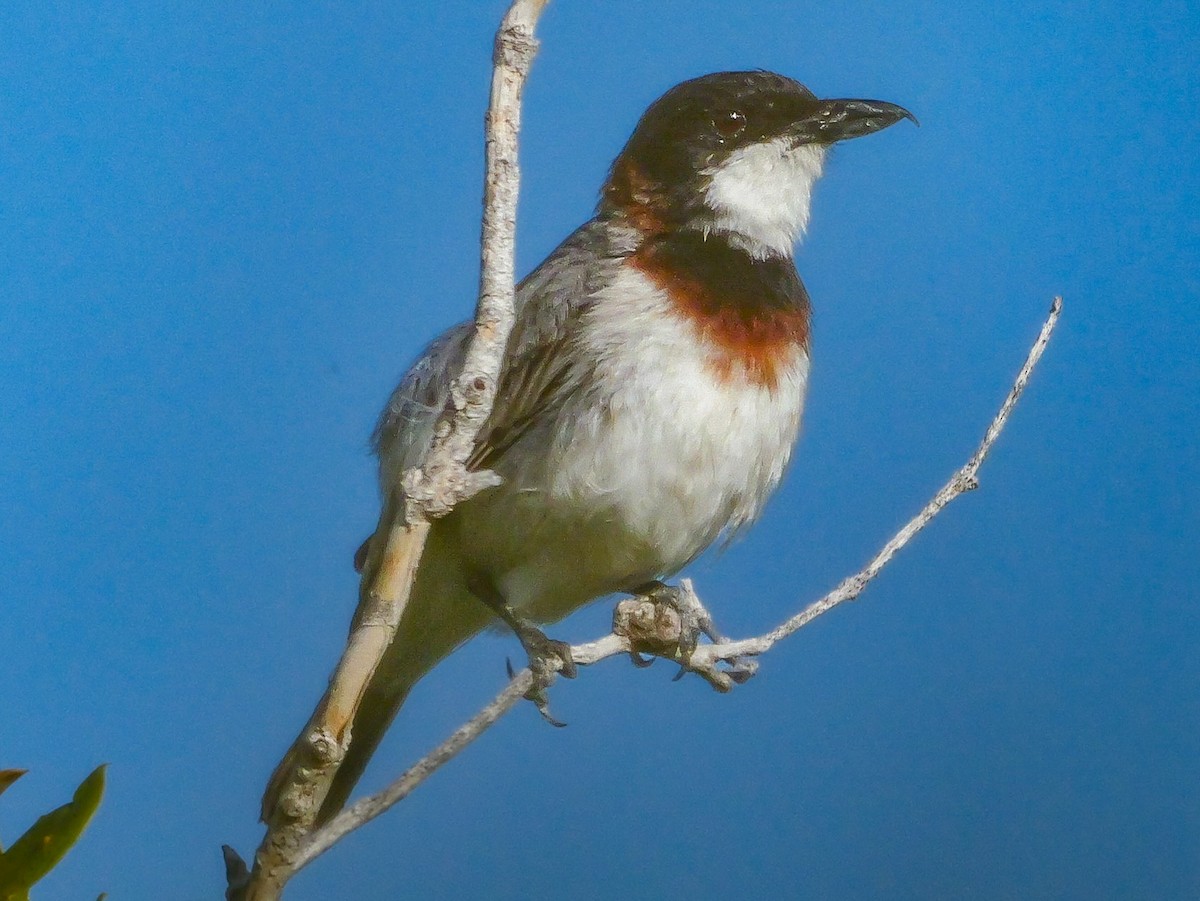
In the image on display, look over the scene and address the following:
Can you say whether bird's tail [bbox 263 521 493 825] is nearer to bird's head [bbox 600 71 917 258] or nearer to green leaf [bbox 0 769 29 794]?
bird's head [bbox 600 71 917 258]

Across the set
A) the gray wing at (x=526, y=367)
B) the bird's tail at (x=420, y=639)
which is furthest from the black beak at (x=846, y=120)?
the bird's tail at (x=420, y=639)

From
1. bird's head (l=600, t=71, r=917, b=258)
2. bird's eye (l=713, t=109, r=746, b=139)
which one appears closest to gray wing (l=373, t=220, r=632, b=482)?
bird's head (l=600, t=71, r=917, b=258)

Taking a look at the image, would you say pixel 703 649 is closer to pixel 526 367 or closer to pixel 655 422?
pixel 655 422

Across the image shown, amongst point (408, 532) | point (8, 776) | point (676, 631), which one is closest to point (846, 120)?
point (676, 631)

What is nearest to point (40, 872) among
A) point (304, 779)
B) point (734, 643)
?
point (304, 779)

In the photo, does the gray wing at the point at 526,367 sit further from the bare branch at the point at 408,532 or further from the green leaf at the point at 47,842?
the green leaf at the point at 47,842

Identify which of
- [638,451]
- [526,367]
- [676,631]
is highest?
[526,367]

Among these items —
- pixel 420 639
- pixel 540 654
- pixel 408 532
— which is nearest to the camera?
pixel 408 532

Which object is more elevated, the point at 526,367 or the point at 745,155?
the point at 745,155
